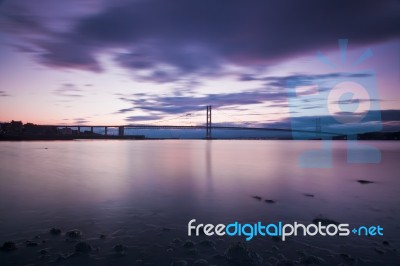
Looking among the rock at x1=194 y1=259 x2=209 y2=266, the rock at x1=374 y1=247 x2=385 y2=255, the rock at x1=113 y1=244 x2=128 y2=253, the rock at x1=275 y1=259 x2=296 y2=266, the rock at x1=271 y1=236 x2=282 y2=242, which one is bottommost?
the rock at x1=374 y1=247 x2=385 y2=255

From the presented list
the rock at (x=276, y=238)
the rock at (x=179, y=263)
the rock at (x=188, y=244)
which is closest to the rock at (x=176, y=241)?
the rock at (x=188, y=244)

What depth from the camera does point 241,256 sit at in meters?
4.18

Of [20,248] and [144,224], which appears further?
[144,224]

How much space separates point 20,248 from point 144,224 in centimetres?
224

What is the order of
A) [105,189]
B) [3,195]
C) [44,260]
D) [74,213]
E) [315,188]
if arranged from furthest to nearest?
1. [315,188]
2. [105,189]
3. [3,195]
4. [74,213]
5. [44,260]

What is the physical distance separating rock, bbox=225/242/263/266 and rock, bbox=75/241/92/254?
7.17ft

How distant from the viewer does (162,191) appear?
989 centimetres

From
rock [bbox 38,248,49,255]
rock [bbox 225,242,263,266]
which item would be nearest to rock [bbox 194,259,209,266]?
rock [bbox 225,242,263,266]

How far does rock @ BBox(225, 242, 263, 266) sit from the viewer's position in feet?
13.2

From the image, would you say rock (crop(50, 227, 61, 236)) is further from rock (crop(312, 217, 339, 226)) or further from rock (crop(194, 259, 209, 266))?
rock (crop(312, 217, 339, 226))

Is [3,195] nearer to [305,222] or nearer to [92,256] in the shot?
[92,256]

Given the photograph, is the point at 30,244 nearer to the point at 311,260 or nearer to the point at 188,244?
Result: the point at 188,244

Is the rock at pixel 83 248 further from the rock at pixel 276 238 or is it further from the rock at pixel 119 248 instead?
the rock at pixel 276 238

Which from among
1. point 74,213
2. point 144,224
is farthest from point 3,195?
point 144,224
